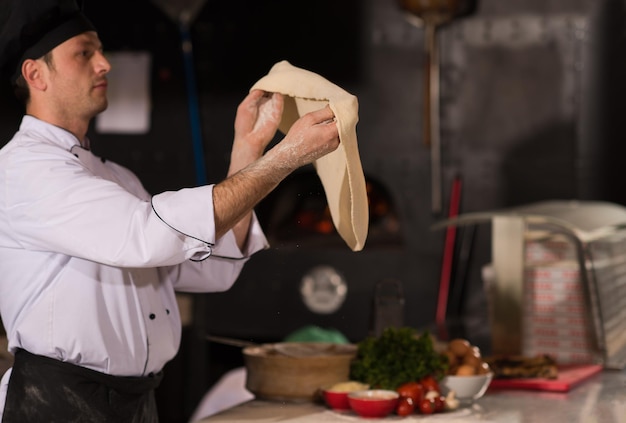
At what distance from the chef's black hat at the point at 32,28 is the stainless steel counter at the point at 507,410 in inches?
38.8

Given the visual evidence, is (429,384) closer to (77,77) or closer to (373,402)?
(373,402)

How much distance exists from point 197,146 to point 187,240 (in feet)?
11.0

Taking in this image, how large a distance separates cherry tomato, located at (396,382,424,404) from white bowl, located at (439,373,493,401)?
0.43 ft

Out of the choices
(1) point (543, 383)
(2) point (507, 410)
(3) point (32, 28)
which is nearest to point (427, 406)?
(2) point (507, 410)

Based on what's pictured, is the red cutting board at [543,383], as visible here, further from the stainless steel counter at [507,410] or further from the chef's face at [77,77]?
the chef's face at [77,77]

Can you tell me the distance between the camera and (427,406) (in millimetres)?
2428

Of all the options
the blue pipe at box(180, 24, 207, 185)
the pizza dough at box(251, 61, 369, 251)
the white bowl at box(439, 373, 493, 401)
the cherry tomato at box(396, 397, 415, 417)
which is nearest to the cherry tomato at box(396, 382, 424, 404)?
the cherry tomato at box(396, 397, 415, 417)

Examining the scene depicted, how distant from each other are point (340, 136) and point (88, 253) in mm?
574

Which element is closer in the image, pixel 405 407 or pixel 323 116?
pixel 323 116

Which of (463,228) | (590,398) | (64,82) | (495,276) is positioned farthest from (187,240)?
(463,228)

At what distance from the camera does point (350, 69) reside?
16.4 feet

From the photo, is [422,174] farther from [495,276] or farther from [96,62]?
[96,62]

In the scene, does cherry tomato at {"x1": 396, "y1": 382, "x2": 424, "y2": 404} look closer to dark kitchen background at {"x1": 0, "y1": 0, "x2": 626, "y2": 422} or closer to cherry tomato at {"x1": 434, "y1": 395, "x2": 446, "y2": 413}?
cherry tomato at {"x1": 434, "y1": 395, "x2": 446, "y2": 413}

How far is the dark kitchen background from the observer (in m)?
Result: 4.69
